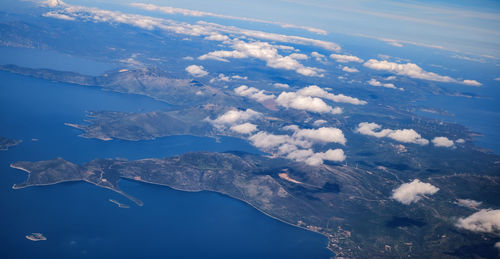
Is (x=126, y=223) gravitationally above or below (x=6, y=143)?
below

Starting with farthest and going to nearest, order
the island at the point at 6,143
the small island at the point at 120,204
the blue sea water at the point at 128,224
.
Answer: the island at the point at 6,143 < the small island at the point at 120,204 < the blue sea water at the point at 128,224

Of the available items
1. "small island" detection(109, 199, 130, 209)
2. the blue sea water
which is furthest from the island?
"small island" detection(109, 199, 130, 209)

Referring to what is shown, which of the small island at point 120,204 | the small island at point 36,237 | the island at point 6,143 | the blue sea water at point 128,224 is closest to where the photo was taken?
the small island at point 36,237

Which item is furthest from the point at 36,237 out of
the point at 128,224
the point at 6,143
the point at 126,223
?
the point at 6,143

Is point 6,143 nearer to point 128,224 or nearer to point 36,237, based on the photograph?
point 36,237

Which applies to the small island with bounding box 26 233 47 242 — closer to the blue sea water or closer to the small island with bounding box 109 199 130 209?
the blue sea water

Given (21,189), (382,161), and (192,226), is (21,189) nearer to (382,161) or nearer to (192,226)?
(192,226)

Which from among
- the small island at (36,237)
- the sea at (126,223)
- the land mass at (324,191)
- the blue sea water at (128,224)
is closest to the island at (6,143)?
the sea at (126,223)

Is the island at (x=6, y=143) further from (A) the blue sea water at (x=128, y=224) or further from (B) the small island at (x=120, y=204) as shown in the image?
(B) the small island at (x=120, y=204)

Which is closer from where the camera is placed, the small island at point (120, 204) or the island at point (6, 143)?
the small island at point (120, 204)

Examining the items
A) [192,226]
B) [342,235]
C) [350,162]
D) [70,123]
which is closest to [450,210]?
[342,235]

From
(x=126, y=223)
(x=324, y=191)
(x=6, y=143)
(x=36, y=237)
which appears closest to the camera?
(x=36, y=237)
